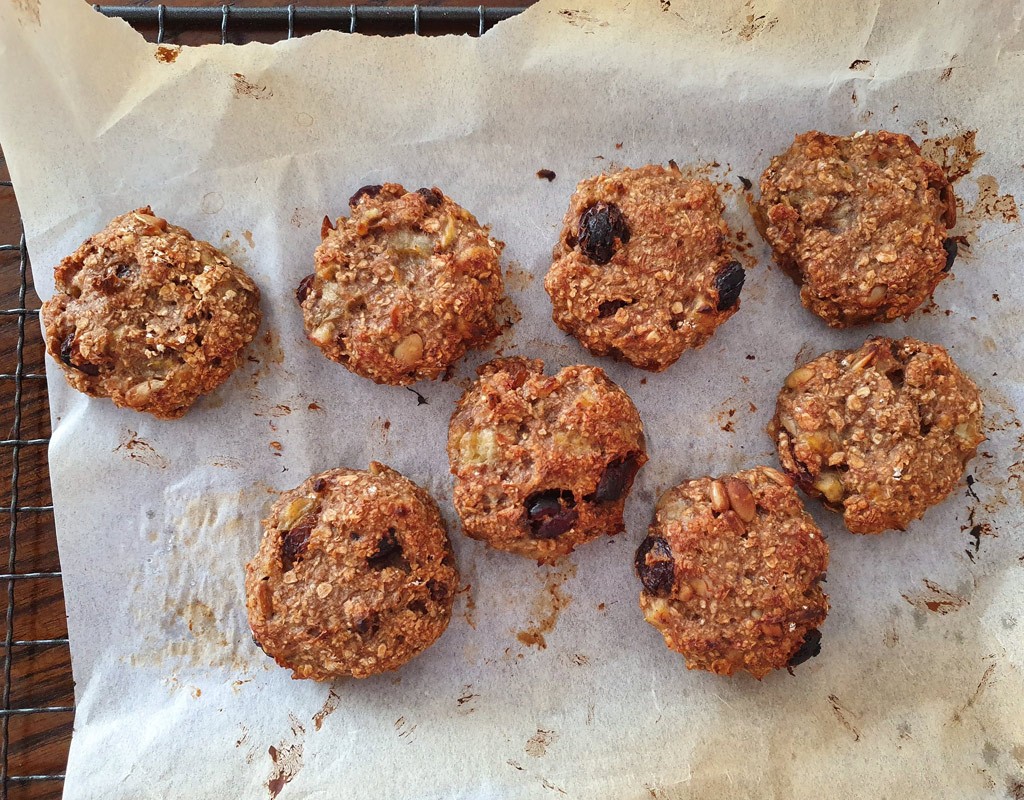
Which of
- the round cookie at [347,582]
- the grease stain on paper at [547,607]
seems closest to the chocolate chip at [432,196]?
the round cookie at [347,582]

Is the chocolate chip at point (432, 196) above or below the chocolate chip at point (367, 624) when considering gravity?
above

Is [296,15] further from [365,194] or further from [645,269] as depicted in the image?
[645,269]

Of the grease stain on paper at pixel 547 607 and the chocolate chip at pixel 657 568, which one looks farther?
the grease stain on paper at pixel 547 607

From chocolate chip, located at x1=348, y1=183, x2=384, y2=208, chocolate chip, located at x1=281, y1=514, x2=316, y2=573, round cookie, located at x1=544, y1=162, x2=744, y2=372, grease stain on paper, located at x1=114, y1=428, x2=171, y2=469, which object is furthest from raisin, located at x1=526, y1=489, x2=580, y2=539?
grease stain on paper, located at x1=114, y1=428, x2=171, y2=469

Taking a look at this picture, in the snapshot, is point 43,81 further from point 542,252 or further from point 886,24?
point 886,24

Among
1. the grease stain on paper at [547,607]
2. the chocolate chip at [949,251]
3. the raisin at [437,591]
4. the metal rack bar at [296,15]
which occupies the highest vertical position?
the metal rack bar at [296,15]

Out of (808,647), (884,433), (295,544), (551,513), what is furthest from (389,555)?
(884,433)

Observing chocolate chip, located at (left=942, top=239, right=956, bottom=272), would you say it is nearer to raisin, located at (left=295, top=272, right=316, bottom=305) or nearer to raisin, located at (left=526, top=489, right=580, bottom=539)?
raisin, located at (left=526, top=489, right=580, bottom=539)

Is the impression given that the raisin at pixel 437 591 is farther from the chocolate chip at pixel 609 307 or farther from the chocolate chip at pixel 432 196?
the chocolate chip at pixel 432 196
